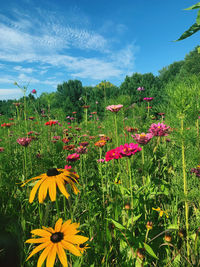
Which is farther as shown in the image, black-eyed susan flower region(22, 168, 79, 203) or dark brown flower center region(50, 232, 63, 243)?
black-eyed susan flower region(22, 168, 79, 203)

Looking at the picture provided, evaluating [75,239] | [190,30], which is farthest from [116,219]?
[190,30]

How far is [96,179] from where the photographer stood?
2.20m

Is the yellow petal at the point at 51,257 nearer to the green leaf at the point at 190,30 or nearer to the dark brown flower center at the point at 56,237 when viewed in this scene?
the dark brown flower center at the point at 56,237

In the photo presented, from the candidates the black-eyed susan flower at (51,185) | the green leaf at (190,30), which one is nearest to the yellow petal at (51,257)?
the black-eyed susan flower at (51,185)

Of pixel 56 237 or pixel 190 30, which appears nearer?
pixel 56 237

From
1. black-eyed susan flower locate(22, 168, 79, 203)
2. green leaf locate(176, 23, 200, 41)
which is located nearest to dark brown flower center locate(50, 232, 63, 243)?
black-eyed susan flower locate(22, 168, 79, 203)

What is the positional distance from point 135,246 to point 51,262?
2.12 ft

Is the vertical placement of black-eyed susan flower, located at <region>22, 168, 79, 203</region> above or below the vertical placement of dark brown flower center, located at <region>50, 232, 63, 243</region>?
above

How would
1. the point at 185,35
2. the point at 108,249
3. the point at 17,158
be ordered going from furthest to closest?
the point at 17,158
the point at 108,249
the point at 185,35

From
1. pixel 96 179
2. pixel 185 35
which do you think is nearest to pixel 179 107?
pixel 185 35

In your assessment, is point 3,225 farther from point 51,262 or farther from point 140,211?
point 140,211

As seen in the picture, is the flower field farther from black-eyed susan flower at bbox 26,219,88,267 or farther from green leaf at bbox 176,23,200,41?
green leaf at bbox 176,23,200,41

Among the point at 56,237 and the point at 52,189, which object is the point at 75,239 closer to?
the point at 56,237

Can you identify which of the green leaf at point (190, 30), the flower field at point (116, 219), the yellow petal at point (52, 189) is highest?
the green leaf at point (190, 30)
